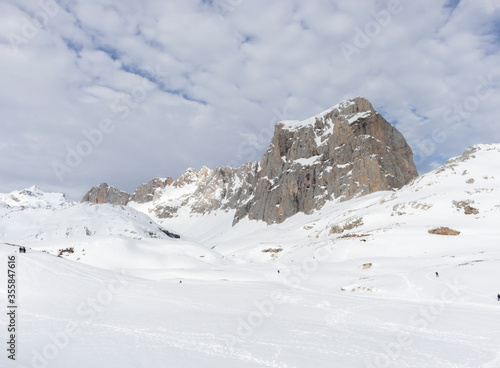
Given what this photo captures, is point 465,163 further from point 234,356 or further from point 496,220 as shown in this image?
point 234,356

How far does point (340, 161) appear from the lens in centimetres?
16338

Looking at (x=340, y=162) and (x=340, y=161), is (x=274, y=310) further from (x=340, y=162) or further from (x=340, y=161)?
(x=340, y=161)

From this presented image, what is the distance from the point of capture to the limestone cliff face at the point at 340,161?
487 feet

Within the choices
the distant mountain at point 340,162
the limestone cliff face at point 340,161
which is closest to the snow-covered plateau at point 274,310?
the distant mountain at point 340,162

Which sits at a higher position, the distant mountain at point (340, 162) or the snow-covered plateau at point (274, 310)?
the distant mountain at point (340, 162)

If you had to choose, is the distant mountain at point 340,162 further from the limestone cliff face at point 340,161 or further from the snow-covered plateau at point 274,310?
the snow-covered plateau at point 274,310

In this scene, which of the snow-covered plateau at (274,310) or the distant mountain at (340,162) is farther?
the distant mountain at (340,162)

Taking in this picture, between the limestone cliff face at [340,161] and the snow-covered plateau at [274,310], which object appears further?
the limestone cliff face at [340,161]

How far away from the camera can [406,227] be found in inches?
2264

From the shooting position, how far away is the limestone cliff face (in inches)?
5842

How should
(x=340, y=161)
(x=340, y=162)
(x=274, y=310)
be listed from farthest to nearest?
1. (x=340, y=161)
2. (x=340, y=162)
3. (x=274, y=310)

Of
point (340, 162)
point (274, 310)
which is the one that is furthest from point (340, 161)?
point (274, 310)

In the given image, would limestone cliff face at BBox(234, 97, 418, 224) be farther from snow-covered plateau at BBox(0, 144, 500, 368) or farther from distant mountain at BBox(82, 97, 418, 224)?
snow-covered plateau at BBox(0, 144, 500, 368)

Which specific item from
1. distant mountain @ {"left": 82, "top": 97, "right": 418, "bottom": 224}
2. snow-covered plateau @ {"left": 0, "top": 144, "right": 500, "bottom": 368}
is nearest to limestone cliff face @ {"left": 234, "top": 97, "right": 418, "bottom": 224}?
distant mountain @ {"left": 82, "top": 97, "right": 418, "bottom": 224}
